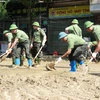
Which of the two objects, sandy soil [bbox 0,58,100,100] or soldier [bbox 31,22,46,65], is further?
soldier [bbox 31,22,46,65]

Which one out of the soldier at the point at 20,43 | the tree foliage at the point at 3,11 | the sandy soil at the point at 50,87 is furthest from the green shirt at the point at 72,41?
the tree foliage at the point at 3,11

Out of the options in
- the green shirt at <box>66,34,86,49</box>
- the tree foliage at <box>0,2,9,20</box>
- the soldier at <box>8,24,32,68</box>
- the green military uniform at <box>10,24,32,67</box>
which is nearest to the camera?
the green shirt at <box>66,34,86,49</box>

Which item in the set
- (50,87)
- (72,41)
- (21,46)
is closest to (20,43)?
(21,46)

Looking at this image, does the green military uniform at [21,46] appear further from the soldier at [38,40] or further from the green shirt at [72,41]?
the green shirt at [72,41]

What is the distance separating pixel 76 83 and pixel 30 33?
13930 mm

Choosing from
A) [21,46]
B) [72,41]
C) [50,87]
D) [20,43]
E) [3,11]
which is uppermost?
[3,11]

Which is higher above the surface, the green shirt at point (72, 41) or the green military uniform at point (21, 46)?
the green shirt at point (72, 41)

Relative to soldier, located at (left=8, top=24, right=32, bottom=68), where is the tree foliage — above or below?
above

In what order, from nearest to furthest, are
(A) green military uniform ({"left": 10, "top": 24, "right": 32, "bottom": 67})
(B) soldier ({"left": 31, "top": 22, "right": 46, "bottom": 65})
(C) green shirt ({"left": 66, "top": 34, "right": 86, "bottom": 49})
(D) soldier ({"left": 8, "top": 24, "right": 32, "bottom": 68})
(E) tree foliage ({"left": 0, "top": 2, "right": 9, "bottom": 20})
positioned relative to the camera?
(C) green shirt ({"left": 66, "top": 34, "right": 86, "bottom": 49}), (D) soldier ({"left": 8, "top": 24, "right": 32, "bottom": 68}), (A) green military uniform ({"left": 10, "top": 24, "right": 32, "bottom": 67}), (B) soldier ({"left": 31, "top": 22, "right": 46, "bottom": 65}), (E) tree foliage ({"left": 0, "top": 2, "right": 9, "bottom": 20})

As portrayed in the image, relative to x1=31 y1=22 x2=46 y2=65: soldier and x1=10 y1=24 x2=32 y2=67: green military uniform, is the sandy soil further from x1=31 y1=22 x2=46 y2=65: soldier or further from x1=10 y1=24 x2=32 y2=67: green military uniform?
x1=31 y1=22 x2=46 y2=65: soldier

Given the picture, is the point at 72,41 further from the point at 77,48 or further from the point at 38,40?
the point at 38,40

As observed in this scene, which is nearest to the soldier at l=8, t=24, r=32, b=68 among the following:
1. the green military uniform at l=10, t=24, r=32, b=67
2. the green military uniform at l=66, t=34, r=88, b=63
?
the green military uniform at l=10, t=24, r=32, b=67

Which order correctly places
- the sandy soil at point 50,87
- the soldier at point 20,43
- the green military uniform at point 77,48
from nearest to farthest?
the sandy soil at point 50,87
the green military uniform at point 77,48
the soldier at point 20,43

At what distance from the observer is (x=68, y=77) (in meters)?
8.62
